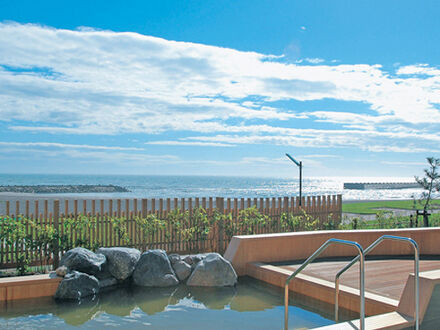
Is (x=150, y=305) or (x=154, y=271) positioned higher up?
(x=154, y=271)

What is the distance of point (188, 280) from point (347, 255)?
3.69 meters

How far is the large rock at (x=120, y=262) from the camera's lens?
28.4 ft

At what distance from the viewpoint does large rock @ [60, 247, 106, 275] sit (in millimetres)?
8289

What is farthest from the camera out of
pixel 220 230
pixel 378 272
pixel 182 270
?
pixel 220 230

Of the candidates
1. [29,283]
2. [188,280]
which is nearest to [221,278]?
[188,280]

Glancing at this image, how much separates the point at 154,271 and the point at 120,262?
27.2 inches

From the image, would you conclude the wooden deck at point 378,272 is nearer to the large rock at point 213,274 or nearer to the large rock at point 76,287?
the large rock at point 213,274

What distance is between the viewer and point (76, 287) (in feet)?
25.3

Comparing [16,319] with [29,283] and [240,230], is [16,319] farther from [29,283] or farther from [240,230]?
[240,230]

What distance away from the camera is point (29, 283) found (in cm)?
776

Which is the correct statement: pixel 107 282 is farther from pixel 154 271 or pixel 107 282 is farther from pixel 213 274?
pixel 213 274

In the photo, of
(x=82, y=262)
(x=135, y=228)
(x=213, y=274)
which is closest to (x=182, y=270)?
(x=213, y=274)

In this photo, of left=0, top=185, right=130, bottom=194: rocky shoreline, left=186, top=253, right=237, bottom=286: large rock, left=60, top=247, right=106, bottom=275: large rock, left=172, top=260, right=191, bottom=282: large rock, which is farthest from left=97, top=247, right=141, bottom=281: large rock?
left=0, top=185, right=130, bottom=194: rocky shoreline

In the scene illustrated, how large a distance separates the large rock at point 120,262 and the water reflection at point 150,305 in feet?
1.04
